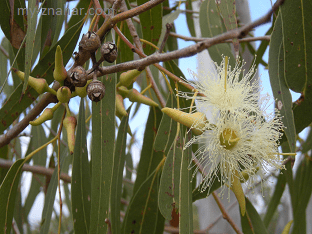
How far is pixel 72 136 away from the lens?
824 mm

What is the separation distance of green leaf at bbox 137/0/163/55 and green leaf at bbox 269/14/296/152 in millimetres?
437

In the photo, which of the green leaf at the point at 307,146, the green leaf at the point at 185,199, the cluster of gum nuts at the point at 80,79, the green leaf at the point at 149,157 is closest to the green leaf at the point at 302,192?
the green leaf at the point at 307,146

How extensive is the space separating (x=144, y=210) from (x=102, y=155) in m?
0.30

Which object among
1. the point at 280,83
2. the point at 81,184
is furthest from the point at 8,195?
the point at 280,83

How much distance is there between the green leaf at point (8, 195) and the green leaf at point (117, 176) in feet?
0.94

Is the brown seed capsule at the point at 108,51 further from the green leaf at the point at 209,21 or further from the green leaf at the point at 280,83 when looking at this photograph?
the green leaf at the point at 209,21

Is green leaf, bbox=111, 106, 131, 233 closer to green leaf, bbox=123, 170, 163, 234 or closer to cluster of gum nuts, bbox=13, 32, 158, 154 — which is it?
green leaf, bbox=123, 170, 163, 234

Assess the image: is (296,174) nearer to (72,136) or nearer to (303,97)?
(303,97)

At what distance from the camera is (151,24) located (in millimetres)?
1096

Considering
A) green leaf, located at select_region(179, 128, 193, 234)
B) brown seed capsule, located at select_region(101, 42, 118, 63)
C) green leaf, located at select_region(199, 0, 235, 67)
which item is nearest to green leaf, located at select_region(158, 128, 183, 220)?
green leaf, located at select_region(179, 128, 193, 234)

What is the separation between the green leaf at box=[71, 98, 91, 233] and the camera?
87 centimetres

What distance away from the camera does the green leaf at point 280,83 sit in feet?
2.40

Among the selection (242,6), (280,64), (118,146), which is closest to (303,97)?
(280,64)

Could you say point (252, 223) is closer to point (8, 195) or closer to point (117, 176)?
point (117, 176)
